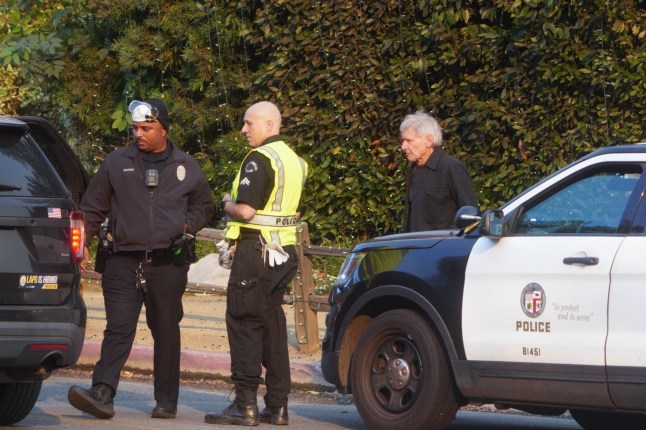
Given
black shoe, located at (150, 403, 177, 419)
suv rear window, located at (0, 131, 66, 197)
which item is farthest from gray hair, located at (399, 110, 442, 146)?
suv rear window, located at (0, 131, 66, 197)

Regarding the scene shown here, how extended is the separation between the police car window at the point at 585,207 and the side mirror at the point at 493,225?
4.5 inches

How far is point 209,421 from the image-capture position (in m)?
7.95

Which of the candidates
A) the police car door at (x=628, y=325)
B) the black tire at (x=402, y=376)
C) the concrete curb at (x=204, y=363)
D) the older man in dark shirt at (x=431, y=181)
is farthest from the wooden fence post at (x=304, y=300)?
the police car door at (x=628, y=325)

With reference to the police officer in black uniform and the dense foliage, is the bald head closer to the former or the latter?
the police officer in black uniform

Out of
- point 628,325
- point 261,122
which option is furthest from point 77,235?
point 628,325

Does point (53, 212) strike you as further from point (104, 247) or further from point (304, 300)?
point (304, 300)

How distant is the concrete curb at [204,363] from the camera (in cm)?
1023

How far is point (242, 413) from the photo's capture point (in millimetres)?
7887

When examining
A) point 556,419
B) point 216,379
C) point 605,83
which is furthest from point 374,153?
point 556,419

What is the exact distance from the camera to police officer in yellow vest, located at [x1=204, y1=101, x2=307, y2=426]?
778 cm

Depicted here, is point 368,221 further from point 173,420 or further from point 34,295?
point 34,295

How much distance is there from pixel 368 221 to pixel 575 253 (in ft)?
24.2

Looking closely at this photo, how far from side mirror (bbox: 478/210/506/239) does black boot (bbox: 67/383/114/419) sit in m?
2.43

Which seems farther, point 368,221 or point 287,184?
point 368,221
